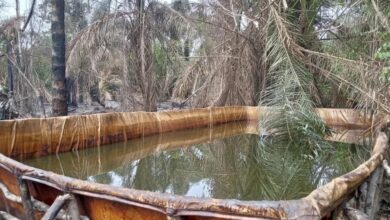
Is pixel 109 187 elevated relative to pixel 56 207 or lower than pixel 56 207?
elevated

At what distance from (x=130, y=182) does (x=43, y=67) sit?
10.7 m

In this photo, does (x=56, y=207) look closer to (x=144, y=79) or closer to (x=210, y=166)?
(x=210, y=166)

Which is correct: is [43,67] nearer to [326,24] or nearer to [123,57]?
[123,57]

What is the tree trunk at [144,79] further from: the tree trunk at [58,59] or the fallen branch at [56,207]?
the fallen branch at [56,207]

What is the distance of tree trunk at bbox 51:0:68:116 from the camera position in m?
4.98

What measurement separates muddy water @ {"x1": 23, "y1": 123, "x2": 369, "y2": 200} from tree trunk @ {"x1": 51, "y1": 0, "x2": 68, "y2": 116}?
1.25m

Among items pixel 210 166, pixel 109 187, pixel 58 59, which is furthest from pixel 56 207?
pixel 58 59

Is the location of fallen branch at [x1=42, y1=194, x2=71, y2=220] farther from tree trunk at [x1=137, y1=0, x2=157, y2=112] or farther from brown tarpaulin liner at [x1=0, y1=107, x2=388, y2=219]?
tree trunk at [x1=137, y1=0, x2=157, y2=112]

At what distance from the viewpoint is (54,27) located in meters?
5.02

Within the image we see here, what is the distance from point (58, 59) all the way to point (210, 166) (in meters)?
2.68

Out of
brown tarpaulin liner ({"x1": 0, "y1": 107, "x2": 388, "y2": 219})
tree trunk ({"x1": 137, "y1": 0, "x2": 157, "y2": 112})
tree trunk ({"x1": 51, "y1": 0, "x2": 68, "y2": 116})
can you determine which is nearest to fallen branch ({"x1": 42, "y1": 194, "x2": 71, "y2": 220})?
brown tarpaulin liner ({"x1": 0, "y1": 107, "x2": 388, "y2": 219})

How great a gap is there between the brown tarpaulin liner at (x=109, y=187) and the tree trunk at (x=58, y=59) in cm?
107

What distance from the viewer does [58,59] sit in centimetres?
501

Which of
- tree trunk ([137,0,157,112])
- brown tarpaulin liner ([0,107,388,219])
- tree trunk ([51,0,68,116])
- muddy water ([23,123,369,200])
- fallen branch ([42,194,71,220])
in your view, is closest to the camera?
brown tarpaulin liner ([0,107,388,219])
